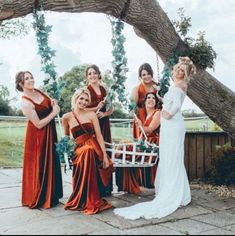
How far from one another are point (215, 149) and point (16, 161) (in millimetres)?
5270

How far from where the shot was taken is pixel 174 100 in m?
5.66

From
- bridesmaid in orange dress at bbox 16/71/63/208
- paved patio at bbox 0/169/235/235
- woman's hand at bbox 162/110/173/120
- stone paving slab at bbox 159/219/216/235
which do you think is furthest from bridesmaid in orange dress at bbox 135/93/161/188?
stone paving slab at bbox 159/219/216/235

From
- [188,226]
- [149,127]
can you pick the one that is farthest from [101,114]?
[188,226]

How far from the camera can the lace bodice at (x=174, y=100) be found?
5.66 metres

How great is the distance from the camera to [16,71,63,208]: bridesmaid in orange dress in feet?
18.4

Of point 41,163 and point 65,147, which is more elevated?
point 65,147

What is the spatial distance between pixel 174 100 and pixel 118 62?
97 cm

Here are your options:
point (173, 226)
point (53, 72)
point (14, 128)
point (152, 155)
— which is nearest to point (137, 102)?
point (152, 155)

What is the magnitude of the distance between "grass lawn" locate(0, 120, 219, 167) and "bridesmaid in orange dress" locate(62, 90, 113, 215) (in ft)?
12.9

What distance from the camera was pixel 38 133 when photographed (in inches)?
223

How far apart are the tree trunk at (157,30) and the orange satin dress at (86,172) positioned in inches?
62.0

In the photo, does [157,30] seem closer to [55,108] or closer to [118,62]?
[118,62]

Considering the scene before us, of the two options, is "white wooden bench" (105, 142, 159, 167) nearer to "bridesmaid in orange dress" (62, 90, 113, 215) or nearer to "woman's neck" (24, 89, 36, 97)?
"bridesmaid in orange dress" (62, 90, 113, 215)

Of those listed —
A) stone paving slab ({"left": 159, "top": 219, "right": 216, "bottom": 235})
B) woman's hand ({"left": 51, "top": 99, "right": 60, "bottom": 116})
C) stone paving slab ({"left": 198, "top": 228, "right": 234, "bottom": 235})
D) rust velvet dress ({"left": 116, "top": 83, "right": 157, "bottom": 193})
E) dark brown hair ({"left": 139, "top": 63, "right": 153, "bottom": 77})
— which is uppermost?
dark brown hair ({"left": 139, "top": 63, "right": 153, "bottom": 77})
